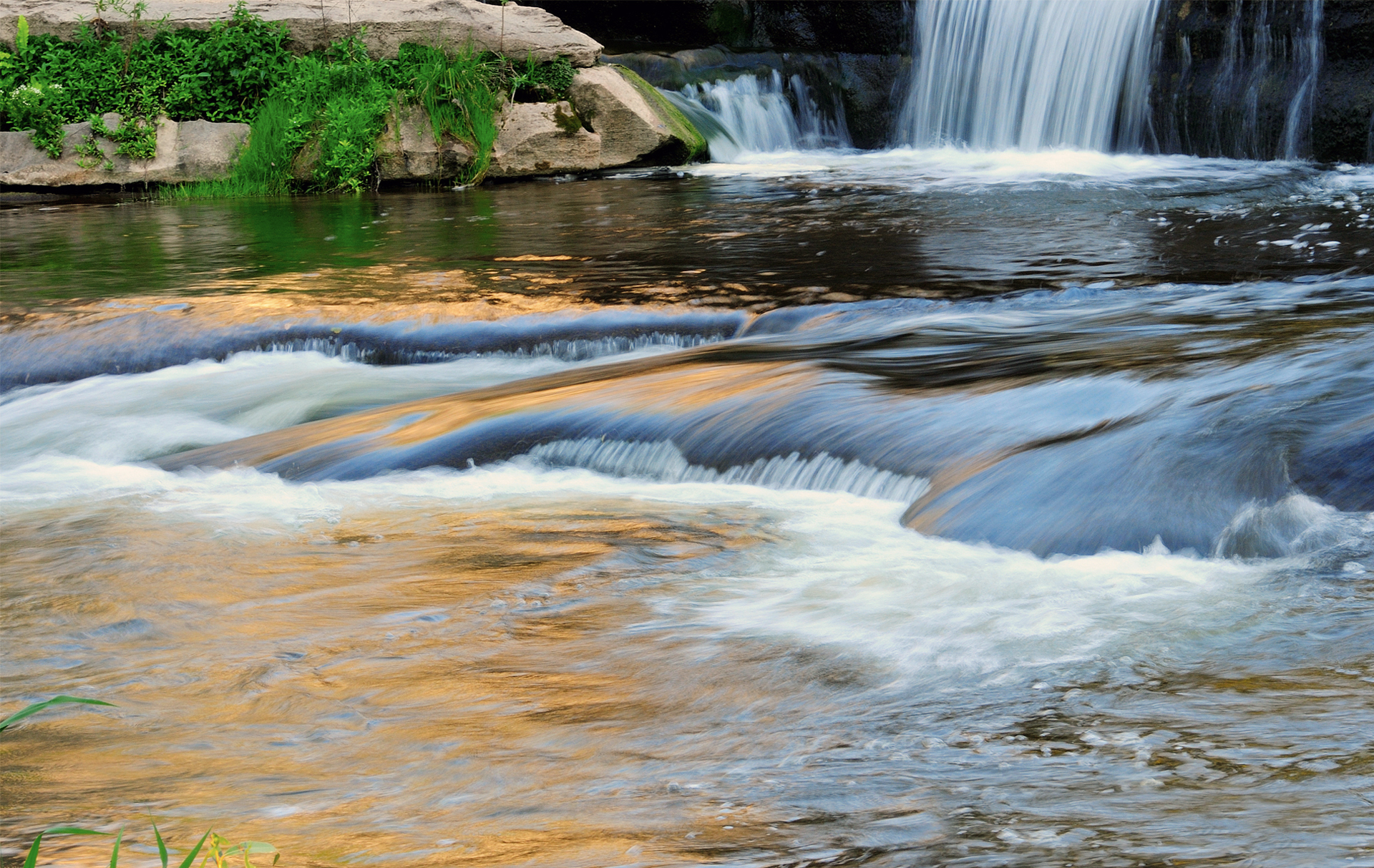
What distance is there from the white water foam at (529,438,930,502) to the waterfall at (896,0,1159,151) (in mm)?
8735

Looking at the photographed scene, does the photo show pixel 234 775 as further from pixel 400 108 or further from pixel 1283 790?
pixel 400 108

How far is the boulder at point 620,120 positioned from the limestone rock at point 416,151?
113 centimetres

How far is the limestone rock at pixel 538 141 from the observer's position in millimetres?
11555

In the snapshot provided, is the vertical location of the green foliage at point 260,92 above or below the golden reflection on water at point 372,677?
above

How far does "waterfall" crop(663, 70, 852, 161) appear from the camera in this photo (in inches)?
505

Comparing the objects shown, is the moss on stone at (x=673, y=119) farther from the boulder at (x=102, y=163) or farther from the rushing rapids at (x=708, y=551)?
the rushing rapids at (x=708, y=551)

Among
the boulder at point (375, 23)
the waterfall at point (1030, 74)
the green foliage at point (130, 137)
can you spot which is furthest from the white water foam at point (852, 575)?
the waterfall at point (1030, 74)

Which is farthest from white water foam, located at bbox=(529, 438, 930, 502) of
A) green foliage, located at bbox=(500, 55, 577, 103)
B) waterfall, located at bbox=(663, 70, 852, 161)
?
waterfall, located at bbox=(663, 70, 852, 161)

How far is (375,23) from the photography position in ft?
38.0

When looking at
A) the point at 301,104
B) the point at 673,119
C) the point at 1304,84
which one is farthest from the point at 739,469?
the point at 1304,84

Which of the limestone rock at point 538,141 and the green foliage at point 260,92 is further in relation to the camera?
the limestone rock at point 538,141

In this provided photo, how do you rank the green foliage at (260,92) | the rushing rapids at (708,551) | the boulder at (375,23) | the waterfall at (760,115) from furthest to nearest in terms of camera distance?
the waterfall at (760,115), the boulder at (375,23), the green foliage at (260,92), the rushing rapids at (708,551)

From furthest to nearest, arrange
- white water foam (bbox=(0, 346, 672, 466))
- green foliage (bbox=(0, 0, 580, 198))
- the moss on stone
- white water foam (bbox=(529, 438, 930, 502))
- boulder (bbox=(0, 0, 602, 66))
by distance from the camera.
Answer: the moss on stone < boulder (bbox=(0, 0, 602, 66)) < green foliage (bbox=(0, 0, 580, 198)) < white water foam (bbox=(0, 346, 672, 466)) < white water foam (bbox=(529, 438, 930, 502))

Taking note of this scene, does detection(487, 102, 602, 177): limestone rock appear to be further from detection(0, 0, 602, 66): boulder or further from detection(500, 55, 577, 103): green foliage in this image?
detection(0, 0, 602, 66): boulder
